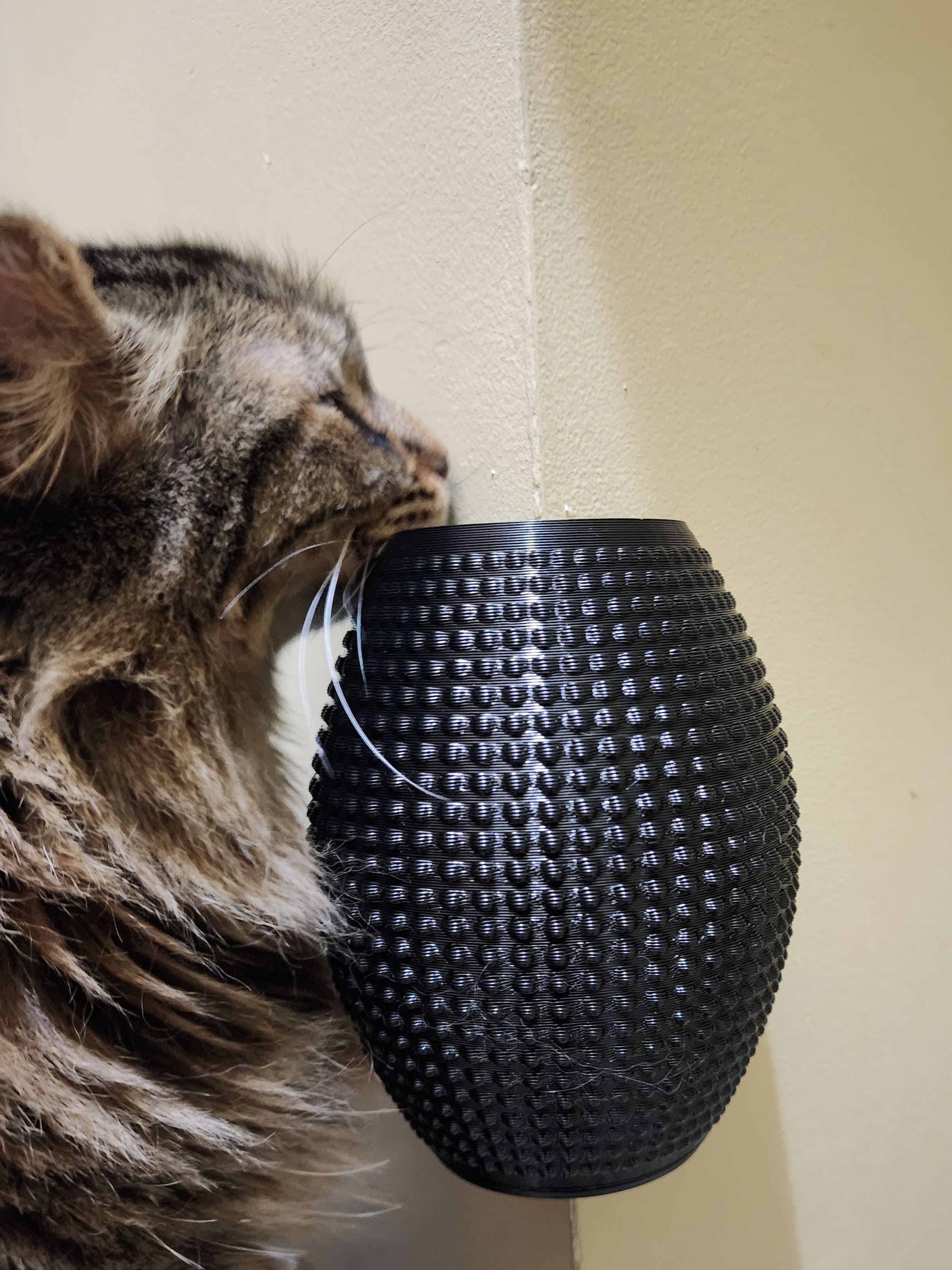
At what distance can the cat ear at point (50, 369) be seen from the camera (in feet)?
1.31

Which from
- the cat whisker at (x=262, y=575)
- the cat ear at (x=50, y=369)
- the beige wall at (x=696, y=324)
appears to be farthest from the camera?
the beige wall at (x=696, y=324)

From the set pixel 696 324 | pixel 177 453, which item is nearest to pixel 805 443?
pixel 696 324

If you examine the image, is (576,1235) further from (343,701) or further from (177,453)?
(177,453)

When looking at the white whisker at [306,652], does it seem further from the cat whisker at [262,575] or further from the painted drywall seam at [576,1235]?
the painted drywall seam at [576,1235]

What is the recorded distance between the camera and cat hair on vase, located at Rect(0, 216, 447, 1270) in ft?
1.47

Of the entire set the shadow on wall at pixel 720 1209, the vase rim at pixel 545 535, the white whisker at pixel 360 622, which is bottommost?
the shadow on wall at pixel 720 1209

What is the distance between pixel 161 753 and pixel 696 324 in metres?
0.54

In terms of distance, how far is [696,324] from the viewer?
2.29ft

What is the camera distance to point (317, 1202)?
550 millimetres

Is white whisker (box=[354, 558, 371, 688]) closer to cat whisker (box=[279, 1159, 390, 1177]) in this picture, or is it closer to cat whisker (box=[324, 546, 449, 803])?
cat whisker (box=[324, 546, 449, 803])

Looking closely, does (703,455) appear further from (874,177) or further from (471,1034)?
(471,1034)

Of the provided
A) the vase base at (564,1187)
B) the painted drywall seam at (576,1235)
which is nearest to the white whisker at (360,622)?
the vase base at (564,1187)

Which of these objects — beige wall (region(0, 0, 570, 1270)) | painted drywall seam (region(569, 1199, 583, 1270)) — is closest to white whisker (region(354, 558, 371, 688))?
beige wall (region(0, 0, 570, 1270))

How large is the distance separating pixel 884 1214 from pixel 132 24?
150cm
